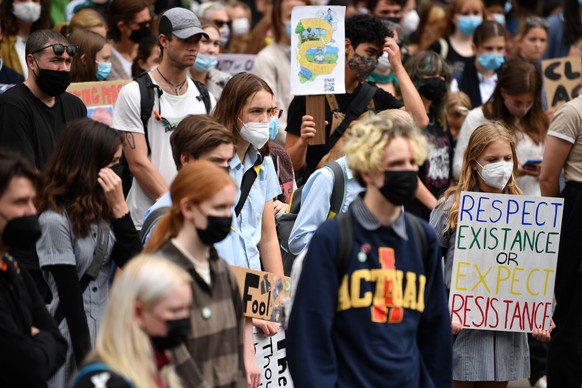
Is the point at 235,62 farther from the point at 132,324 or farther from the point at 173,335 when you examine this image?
the point at 132,324

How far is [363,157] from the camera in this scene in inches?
206

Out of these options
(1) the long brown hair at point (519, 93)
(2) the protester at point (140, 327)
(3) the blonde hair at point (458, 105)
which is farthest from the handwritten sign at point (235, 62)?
(2) the protester at point (140, 327)

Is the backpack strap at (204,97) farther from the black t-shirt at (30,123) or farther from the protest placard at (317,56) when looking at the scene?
the black t-shirt at (30,123)

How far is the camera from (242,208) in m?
6.61

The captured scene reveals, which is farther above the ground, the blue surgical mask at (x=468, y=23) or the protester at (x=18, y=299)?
the blue surgical mask at (x=468, y=23)

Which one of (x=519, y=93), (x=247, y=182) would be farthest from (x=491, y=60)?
(x=247, y=182)

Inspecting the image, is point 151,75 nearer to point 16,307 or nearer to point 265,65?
point 265,65

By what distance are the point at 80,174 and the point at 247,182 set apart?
1.05 metres

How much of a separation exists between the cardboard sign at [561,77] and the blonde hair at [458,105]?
2.40 feet

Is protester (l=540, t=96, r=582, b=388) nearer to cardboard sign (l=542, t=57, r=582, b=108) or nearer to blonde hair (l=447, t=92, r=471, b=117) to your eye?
blonde hair (l=447, t=92, r=471, b=117)

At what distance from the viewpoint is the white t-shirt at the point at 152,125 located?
7867mm

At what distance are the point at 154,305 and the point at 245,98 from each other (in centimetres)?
277

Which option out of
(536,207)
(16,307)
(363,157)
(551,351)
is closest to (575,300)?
(551,351)

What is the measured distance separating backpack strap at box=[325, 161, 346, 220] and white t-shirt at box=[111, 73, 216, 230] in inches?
62.3
